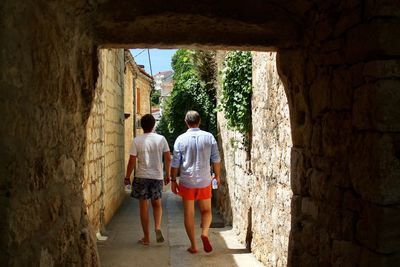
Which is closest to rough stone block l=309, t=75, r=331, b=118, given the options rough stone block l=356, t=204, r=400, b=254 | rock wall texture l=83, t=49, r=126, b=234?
rough stone block l=356, t=204, r=400, b=254

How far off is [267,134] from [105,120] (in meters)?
3.05

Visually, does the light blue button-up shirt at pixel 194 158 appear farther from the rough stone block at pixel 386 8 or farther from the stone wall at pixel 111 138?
the rough stone block at pixel 386 8

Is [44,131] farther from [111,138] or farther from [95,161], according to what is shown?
[111,138]

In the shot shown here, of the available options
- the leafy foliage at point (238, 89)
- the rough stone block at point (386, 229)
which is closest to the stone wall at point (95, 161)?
the leafy foliage at point (238, 89)

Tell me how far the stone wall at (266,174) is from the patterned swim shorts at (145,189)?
108 cm

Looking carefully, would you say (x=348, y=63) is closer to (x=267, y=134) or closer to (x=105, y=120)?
(x=267, y=134)

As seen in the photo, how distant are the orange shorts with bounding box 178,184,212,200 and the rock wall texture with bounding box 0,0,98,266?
2158mm

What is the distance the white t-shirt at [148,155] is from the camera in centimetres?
525

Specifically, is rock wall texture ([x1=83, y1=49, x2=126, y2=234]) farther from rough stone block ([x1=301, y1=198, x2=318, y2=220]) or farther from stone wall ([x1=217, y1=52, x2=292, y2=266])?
rough stone block ([x1=301, y1=198, x2=318, y2=220])

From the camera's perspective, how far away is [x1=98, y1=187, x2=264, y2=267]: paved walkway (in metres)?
A: 4.53

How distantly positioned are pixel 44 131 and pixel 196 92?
8409 millimetres

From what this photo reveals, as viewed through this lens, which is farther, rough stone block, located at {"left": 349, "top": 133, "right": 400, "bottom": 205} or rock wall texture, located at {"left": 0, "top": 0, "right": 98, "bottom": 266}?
rough stone block, located at {"left": 349, "top": 133, "right": 400, "bottom": 205}

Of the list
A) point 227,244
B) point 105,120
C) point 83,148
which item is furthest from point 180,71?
point 83,148

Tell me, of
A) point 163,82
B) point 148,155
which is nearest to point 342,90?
point 148,155
